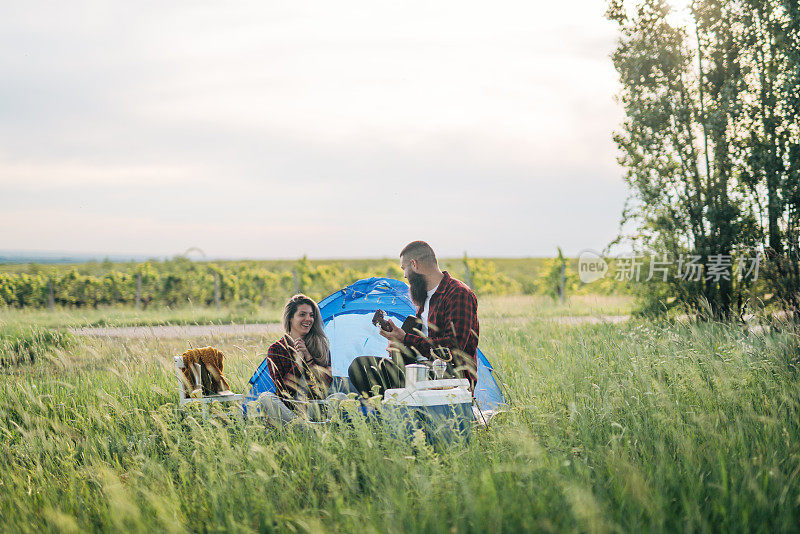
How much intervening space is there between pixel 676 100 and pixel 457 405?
8.34 meters

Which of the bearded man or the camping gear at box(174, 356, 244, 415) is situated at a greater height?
the bearded man

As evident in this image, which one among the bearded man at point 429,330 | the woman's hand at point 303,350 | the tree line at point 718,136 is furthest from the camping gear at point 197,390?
the tree line at point 718,136

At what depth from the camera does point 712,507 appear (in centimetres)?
256

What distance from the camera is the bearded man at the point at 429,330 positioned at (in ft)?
13.9

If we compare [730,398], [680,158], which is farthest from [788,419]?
[680,158]

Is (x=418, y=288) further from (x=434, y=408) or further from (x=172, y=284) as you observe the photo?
(x=172, y=284)

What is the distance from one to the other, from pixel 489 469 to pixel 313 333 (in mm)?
2282

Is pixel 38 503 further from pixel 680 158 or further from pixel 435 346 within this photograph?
pixel 680 158

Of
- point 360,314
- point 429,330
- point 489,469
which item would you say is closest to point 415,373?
point 489,469

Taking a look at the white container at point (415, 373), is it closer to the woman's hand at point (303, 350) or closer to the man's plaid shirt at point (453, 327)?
the man's plaid shirt at point (453, 327)

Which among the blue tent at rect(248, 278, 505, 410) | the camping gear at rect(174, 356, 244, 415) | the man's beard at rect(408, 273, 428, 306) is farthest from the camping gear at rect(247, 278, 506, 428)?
the camping gear at rect(174, 356, 244, 415)

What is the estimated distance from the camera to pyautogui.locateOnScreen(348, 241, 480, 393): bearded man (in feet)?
13.9

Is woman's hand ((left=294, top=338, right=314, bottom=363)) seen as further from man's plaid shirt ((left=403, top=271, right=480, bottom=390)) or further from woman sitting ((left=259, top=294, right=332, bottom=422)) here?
man's plaid shirt ((left=403, top=271, right=480, bottom=390))

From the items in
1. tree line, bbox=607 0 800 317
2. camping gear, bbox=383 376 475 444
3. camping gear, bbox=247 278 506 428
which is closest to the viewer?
camping gear, bbox=383 376 475 444
